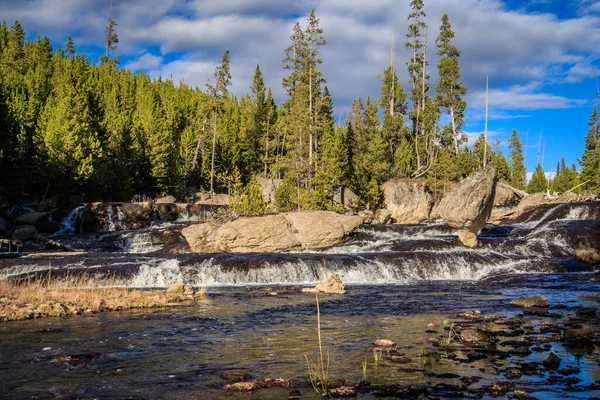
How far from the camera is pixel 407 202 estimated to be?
54344mm

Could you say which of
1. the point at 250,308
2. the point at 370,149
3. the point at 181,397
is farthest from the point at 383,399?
the point at 370,149

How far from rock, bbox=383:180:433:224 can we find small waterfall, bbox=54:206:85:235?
32193mm

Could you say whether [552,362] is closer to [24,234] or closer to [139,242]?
[139,242]

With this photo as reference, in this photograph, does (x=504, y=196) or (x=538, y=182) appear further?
(x=538, y=182)

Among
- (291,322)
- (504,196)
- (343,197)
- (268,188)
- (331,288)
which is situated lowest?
(291,322)

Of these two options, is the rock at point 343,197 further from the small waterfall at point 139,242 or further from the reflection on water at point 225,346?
the reflection on water at point 225,346

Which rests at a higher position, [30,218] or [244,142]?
[244,142]

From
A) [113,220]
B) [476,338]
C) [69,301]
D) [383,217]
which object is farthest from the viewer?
[383,217]

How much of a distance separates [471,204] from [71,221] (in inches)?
1400

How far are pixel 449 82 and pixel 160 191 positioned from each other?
4410 centimetres

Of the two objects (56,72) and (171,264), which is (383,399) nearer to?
(171,264)

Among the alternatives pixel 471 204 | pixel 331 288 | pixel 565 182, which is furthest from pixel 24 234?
pixel 565 182

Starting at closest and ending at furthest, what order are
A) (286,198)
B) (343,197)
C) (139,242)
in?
(139,242)
(286,198)
(343,197)

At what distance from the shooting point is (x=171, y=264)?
2494 centimetres
